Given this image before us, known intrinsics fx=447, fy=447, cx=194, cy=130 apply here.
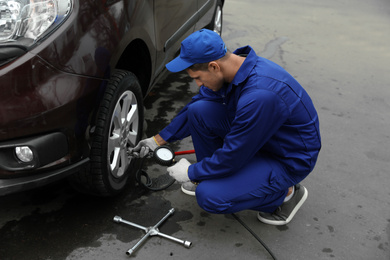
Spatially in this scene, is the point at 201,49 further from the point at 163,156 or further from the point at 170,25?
the point at 170,25

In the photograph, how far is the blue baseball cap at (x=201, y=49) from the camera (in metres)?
1.84

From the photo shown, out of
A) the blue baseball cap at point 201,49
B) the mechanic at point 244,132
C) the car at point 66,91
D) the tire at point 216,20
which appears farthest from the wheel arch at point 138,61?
the tire at point 216,20

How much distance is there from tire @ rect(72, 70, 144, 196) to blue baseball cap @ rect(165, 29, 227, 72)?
13.8 inches

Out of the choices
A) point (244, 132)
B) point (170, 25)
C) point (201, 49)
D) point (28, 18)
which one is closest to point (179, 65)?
point (201, 49)

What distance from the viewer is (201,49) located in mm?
1840

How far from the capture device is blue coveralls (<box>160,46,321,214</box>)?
1.86 m

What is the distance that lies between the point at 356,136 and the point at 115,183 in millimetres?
1913

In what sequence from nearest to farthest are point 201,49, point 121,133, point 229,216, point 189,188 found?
point 201,49
point 121,133
point 229,216
point 189,188

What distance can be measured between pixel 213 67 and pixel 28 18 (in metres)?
0.76

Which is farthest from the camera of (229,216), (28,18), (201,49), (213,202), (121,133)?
(229,216)

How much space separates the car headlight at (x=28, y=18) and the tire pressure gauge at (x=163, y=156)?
0.76 meters

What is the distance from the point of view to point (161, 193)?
8.07 ft

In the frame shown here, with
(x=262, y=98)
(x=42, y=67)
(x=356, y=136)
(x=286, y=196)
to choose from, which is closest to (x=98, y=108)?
(x=42, y=67)

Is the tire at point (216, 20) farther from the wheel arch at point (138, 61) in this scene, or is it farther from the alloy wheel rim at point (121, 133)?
the alloy wheel rim at point (121, 133)
